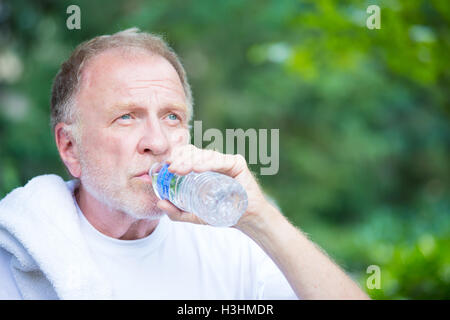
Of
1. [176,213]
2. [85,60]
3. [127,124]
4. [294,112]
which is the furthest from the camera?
[294,112]

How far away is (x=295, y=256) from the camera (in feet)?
4.50

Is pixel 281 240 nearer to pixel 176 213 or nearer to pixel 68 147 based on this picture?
pixel 176 213

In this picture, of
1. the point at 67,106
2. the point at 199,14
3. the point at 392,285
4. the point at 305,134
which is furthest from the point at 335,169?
the point at 67,106

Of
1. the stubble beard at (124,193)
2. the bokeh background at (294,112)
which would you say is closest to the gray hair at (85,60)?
the stubble beard at (124,193)

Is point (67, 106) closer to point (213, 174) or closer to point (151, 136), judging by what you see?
point (151, 136)

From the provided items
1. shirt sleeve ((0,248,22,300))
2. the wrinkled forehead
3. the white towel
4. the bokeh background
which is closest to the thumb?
the white towel

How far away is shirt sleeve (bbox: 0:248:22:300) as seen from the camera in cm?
152

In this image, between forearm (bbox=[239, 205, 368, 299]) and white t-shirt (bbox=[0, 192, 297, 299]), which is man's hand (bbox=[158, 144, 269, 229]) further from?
white t-shirt (bbox=[0, 192, 297, 299])

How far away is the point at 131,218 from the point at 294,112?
645 centimetres

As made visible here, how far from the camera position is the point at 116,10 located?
22.4ft

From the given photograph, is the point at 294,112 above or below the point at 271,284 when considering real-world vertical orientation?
above

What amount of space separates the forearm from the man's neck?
0.51m

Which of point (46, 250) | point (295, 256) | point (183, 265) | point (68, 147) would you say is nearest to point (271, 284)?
point (183, 265)
